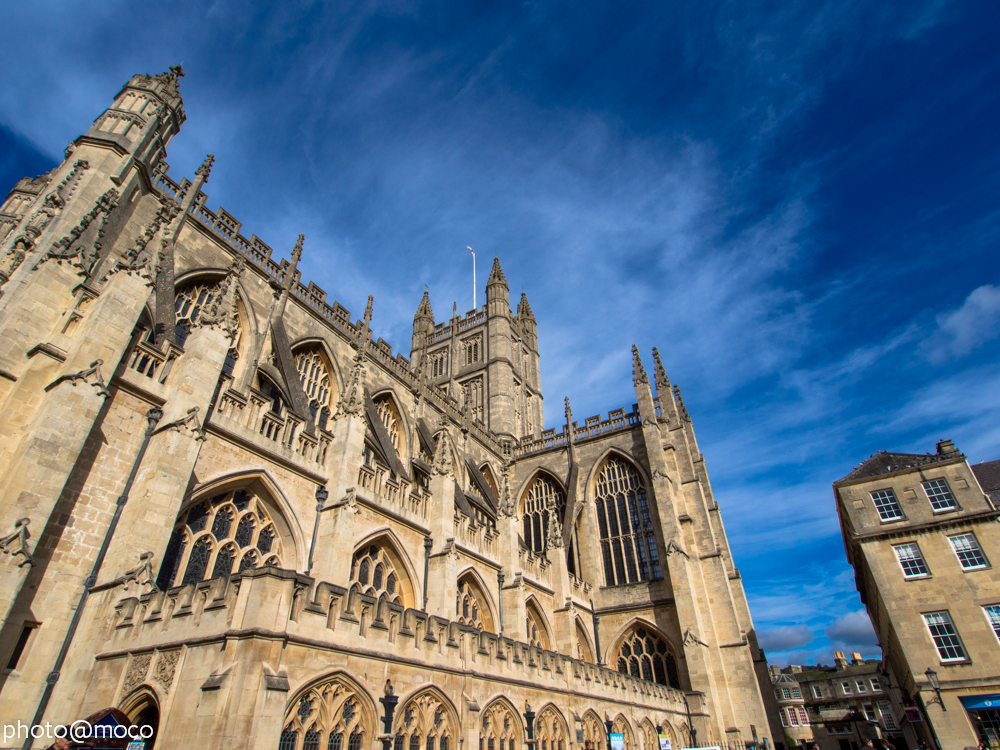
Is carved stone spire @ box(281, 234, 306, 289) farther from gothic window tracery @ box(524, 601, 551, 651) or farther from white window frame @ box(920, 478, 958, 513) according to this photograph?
white window frame @ box(920, 478, 958, 513)

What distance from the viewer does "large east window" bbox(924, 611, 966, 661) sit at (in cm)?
1811

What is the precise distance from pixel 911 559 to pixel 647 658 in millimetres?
10463

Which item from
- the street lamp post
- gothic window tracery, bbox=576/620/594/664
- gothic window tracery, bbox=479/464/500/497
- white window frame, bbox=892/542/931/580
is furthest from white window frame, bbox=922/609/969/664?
gothic window tracery, bbox=479/464/500/497

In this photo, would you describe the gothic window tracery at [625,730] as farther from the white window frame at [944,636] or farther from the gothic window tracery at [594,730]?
the white window frame at [944,636]

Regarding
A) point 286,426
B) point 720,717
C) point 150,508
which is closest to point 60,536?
point 150,508

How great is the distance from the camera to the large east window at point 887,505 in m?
21.2

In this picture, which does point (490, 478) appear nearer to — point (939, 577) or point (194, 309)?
point (194, 309)

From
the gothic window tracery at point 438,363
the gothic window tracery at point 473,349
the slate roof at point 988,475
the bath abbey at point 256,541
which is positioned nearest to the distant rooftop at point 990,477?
the slate roof at point 988,475

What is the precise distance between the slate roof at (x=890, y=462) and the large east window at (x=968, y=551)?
2.97 m

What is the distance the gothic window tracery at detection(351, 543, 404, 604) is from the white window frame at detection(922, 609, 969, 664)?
58.8 ft

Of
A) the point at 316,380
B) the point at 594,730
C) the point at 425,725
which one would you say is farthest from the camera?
the point at 316,380

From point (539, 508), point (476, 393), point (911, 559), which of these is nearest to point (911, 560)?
point (911, 559)

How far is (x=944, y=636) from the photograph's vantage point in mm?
18469

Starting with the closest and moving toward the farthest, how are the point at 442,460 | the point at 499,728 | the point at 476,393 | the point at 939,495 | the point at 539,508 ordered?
1. the point at 499,728
2. the point at 442,460
3. the point at 939,495
4. the point at 539,508
5. the point at 476,393
